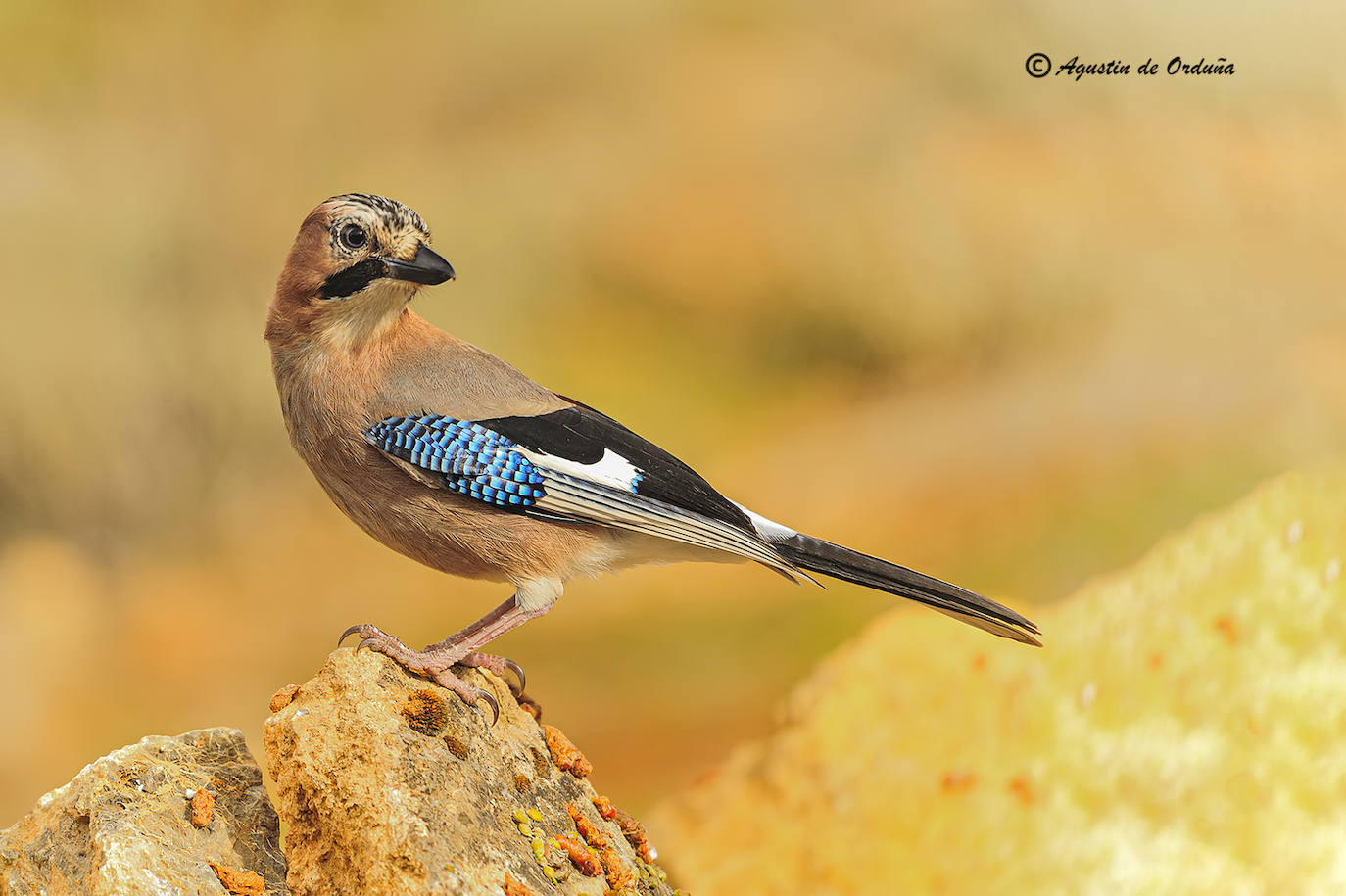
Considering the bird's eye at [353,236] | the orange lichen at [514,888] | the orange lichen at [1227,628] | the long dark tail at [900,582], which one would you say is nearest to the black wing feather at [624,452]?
the long dark tail at [900,582]

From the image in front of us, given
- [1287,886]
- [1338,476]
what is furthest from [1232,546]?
[1287,886]

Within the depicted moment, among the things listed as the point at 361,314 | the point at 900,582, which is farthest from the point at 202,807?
the point at 900,582

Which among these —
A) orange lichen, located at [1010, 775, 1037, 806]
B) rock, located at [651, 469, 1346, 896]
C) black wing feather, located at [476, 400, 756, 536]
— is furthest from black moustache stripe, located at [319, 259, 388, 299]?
orange lichen, located at [1010, 775, 1037, 806]

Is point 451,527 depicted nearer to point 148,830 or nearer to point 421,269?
point 421,269

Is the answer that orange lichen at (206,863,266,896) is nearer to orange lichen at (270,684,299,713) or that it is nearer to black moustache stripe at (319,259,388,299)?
orange lichen at (270,684,299,713)

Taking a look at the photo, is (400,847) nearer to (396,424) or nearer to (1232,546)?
(396,424)
